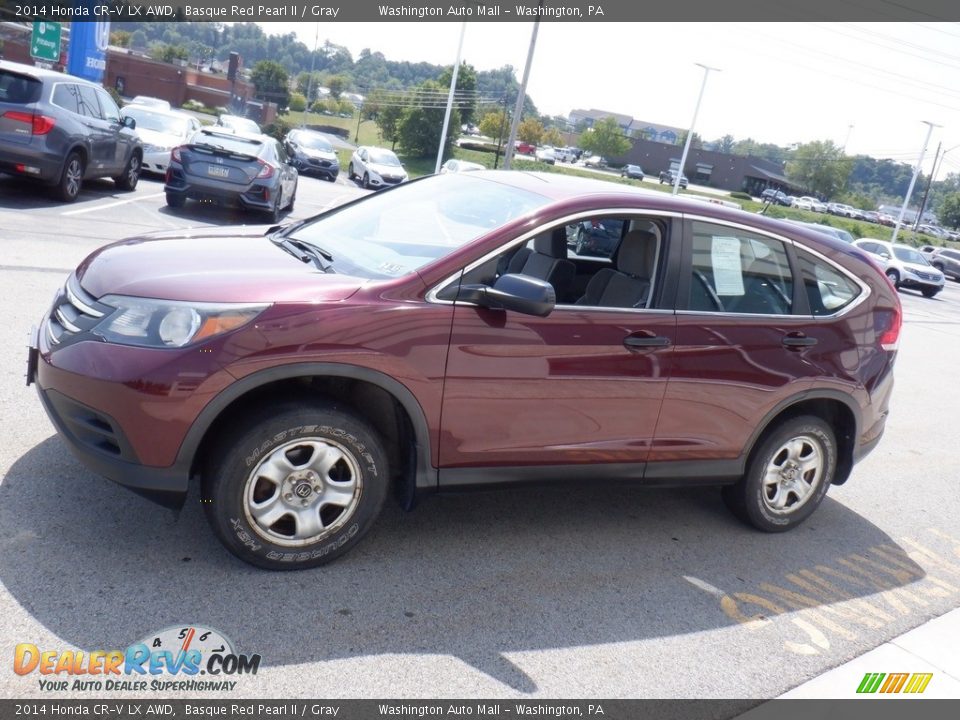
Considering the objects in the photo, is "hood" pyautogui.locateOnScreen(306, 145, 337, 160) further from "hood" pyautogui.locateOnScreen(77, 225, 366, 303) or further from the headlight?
the headlight

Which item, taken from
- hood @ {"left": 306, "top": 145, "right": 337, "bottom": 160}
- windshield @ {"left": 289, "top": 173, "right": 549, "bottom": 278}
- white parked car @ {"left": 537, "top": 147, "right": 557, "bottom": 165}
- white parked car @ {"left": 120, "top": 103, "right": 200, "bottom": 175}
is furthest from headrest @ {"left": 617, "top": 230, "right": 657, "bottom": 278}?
white parked car @ {"left": 537, "top": 147, "right": 557, "bottom": 165}

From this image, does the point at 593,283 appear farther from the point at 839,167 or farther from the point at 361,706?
the point at 839,167

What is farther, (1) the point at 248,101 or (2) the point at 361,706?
(1) the point at 248,101

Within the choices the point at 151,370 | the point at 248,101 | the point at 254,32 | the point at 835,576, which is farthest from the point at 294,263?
the point at 254,32

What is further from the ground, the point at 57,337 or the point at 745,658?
the point at 57,337

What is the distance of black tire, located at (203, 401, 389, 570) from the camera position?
3.56 metres

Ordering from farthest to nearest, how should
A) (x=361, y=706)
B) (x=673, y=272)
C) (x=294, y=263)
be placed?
(x=673, y=272), (x=294, y=263), (x=361, y=706)

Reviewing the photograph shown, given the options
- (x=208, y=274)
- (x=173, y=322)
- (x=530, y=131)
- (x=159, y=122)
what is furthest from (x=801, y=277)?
(x=530, y=131)

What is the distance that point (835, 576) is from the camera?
16.0ft

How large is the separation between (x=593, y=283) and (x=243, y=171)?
10156 millimetres

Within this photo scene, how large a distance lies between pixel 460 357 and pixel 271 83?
321 feet

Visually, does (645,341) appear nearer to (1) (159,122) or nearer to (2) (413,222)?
(2) (413,222)

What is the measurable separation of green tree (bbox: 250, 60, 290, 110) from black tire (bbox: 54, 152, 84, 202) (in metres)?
84.6

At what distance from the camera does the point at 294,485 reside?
3.69 meters
